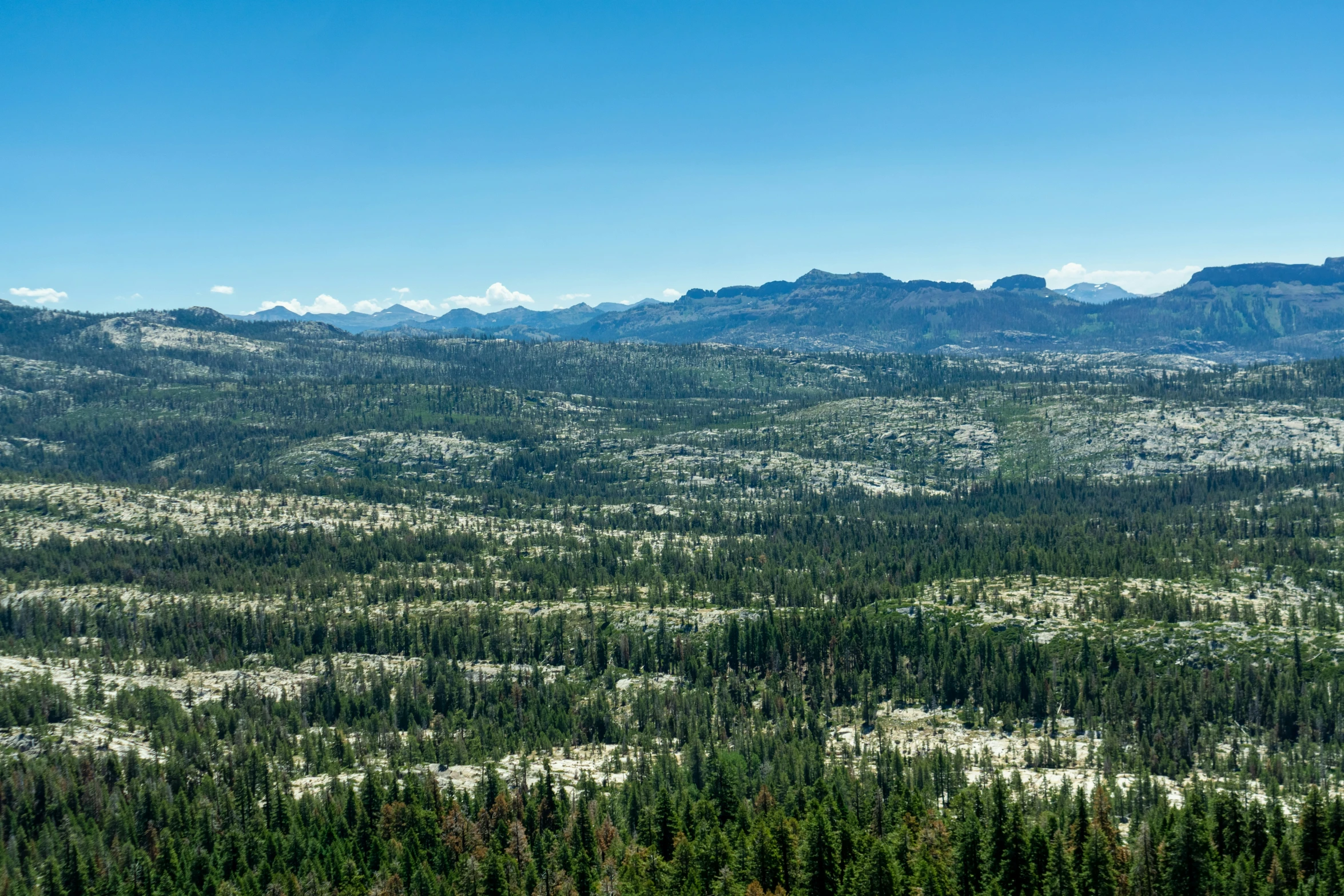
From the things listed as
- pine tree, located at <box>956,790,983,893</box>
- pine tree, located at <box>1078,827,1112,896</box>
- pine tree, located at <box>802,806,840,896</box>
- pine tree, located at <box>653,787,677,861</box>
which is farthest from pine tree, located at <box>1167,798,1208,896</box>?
pine tree, located at <box>653,787,677,861</box>

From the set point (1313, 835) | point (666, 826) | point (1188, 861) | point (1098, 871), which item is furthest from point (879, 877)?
point (1313, 835)

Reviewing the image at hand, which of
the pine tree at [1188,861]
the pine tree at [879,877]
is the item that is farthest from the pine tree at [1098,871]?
the pine tree at [879,877]

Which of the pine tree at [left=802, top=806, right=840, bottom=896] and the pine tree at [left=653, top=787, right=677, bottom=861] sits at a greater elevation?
the pine tree at [left=802, top=806, right=840, bottom=896]

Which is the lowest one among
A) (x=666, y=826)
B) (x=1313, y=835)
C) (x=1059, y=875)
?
(x=666, y=826)

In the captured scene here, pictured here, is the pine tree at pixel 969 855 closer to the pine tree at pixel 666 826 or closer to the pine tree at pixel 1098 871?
the pine tree at pixel 1098 871

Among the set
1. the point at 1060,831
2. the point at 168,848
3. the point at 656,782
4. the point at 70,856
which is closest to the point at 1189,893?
the point at 1060,831

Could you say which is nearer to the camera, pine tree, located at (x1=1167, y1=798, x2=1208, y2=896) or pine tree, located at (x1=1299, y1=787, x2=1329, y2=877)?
pine tree, located at (x1=1167, y1=798, x2=1208, y2=896)

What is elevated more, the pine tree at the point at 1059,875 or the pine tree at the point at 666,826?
the pine tree at the point at 1059,875

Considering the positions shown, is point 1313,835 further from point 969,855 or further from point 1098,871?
point 969,855

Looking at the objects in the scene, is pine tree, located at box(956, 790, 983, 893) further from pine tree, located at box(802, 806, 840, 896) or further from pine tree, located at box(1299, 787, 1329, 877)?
pine tree, located at box(1299, 787, 1329, 877)

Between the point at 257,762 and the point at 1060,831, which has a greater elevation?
the point at 1060,831

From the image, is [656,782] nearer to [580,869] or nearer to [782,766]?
[782,766]
